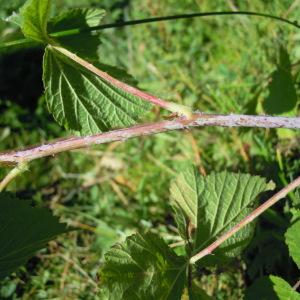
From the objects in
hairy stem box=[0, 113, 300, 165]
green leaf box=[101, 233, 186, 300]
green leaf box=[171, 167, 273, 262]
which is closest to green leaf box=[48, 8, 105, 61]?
hairy stem box=[0, 113, 300, 165]

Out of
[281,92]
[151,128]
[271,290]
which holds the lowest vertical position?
[271,290]

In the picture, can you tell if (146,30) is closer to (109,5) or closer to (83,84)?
(109,5)

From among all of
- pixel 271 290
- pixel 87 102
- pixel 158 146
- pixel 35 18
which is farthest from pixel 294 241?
pixel 158 146

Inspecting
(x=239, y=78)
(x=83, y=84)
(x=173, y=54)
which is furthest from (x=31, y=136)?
(x=83, y=84)

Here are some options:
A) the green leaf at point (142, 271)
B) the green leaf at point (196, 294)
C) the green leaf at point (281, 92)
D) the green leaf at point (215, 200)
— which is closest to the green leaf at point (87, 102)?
the green leaf at point (215, 200)

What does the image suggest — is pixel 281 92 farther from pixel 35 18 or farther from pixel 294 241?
pixel 35 18

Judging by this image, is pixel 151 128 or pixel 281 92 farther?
pixel 281 92

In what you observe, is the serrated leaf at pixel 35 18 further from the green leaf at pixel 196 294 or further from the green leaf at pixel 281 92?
the green leaf at pixel 281 92
